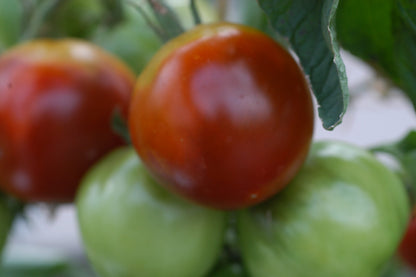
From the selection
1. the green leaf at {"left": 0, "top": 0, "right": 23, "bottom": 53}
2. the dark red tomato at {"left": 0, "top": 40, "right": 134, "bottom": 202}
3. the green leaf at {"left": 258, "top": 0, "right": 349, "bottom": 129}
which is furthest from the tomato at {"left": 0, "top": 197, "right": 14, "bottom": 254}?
the green leaf at {"left": 258, "top": 0, "right": 349, "bottom": 129}

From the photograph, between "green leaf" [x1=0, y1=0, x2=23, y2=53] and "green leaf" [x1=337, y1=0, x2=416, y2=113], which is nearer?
"green leaf" [x1=337, y1=0, x2=416, y2=113]

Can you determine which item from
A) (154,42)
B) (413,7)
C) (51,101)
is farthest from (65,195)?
(413,7)

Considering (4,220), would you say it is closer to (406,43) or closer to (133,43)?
(133,43)

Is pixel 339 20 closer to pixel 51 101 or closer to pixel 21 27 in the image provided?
pixel 51 101

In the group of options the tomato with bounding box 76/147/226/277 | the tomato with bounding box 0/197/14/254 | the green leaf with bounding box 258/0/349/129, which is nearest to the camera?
the green leaf with bounding box 258/0/349/129

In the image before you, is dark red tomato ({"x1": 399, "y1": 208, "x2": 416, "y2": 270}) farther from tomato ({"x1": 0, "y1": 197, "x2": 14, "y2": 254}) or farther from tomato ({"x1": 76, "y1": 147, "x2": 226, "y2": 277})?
tomato ({"x1": 0, "y1": 197, "x2": 14, "y2": 254})

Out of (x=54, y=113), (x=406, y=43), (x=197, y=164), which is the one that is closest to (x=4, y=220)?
(x=54, y=113)

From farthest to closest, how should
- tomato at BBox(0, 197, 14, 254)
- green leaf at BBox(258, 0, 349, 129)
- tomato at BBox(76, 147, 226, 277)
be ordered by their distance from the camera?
1. tomato at BBox(0, 197, 14, 254)
2. tomato at BBox(76, 147, 226, 277)
3. green leaf at BBox(258, 0, 349, 129)
